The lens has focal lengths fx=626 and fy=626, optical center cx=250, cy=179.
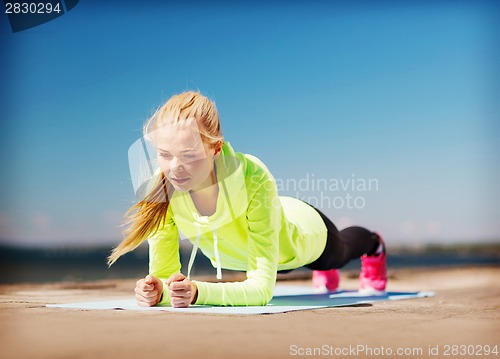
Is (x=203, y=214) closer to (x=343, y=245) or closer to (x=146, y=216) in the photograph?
(x=146, y=216)

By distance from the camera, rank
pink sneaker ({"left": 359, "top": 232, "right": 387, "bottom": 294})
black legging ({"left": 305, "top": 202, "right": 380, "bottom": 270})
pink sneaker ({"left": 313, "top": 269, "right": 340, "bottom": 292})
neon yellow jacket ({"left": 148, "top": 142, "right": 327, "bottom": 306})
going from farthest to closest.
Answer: pink sneaker ({"left": 313, "top": 269, "right": 340, "bottom": 292}) → pink sneaker ({"left": 359, "top": 232, "right": 387, "bottom": 294}) → black legging ({"left": 305, "top": 202, "right": 380, "bottom": 270}) → neon yellow jacket ({"left": 148, "top": 142, "right": 327, "bottom": 306})

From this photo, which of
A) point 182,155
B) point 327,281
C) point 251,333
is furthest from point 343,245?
point 251,333

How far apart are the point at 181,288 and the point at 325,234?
78cm

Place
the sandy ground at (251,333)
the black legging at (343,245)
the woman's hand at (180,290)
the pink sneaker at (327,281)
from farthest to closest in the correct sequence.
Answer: the pink sneaker at (327,281) < the black legging at (343,245) < the woman's hand at (180,290) < the sandy ground at (251,333)

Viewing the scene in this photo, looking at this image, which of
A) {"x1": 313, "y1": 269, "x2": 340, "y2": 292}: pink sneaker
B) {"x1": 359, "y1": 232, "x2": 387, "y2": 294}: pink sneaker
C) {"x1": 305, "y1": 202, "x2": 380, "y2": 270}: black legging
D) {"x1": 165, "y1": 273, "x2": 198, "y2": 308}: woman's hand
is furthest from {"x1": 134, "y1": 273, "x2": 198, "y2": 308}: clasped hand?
{"x1": 313, "y1": 269, "x2": 340, "y2": 292}: pink sneaker

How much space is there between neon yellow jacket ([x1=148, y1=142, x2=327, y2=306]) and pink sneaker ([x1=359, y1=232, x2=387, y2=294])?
516 mm

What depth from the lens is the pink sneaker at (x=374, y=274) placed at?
2.37 metres

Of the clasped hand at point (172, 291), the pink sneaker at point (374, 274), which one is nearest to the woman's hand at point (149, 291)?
the clasped hand at point (172, 291)

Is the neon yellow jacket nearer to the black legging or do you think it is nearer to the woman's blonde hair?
the woman's blonde hair

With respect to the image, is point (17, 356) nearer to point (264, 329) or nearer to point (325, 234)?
point (264, 329)

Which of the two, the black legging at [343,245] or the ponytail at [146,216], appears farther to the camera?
the black legging at [343,245]

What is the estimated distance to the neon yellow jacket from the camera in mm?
1719

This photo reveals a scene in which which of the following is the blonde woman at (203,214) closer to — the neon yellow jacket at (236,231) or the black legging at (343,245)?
the neon yellow jacket at (236,231)

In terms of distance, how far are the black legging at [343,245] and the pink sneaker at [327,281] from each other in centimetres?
29
